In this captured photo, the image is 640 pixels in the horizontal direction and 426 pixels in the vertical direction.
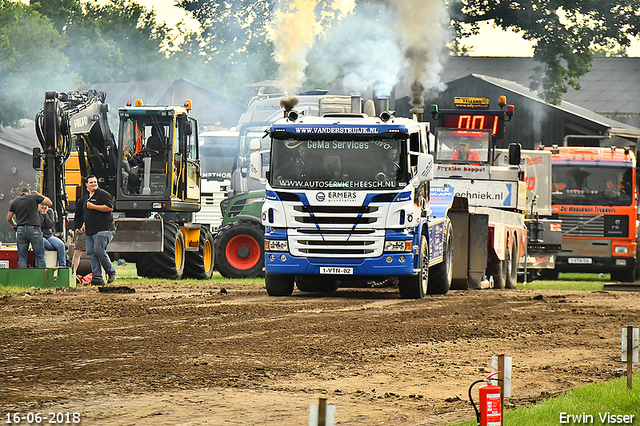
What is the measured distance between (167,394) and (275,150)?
9732mm

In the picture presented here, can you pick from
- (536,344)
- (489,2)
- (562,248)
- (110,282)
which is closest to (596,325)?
(536,344)

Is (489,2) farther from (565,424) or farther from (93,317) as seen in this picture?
(565,424)

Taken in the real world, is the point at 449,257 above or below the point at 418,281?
above

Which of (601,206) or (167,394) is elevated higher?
(601,206)

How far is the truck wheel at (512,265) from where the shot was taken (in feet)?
84.7

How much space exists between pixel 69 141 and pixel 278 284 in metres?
6.35

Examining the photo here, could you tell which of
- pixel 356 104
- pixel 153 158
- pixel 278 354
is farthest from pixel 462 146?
pixel 278 354

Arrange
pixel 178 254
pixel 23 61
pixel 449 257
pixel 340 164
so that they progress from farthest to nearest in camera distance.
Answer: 1. pixel 23 61
2. pixel 178 254
3. pixel 449 257
4. pixel 340 164

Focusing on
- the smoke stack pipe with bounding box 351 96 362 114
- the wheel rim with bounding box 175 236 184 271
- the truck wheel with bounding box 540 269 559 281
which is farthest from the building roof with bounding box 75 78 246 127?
the smoke stack pipe with bounding box 351 96 362 114

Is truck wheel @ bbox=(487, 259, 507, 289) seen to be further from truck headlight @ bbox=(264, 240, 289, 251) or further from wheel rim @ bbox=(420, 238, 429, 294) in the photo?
truck headlight @ bbox=(264, 240, 289, 251)

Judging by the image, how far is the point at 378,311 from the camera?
1602 cm

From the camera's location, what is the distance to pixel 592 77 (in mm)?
66312

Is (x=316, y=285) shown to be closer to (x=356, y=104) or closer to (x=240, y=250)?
(x=356, y=104)

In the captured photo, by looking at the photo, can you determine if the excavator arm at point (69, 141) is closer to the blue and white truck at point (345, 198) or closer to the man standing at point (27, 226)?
the man standing at point (27, 226)
